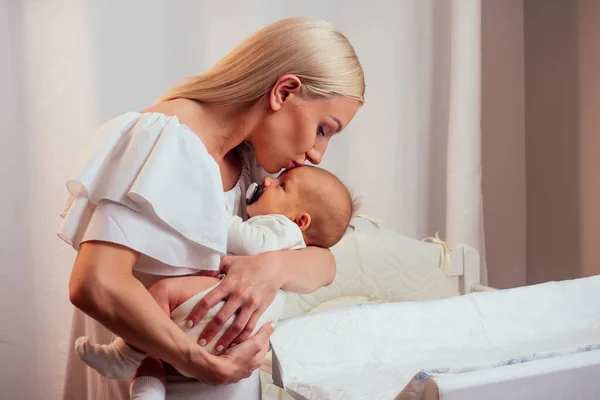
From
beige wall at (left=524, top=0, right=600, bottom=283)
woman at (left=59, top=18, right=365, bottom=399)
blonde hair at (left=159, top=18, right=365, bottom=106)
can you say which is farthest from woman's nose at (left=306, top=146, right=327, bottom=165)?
beige wall at (left=524, top=0, right=600, bottom=283)

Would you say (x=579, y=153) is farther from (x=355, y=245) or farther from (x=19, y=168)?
(x=19, y=168)

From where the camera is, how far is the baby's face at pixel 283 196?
1278 mm

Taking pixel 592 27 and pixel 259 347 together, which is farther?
pixel 592 27

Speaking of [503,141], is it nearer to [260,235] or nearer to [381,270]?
[381,270]

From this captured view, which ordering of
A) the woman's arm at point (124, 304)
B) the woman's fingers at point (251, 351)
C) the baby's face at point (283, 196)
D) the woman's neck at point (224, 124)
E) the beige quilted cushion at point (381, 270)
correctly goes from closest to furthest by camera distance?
the woman's arm at point (124, 304)
the woman's fingers at point (251, 351)
the woman's neck at point (224, 124)
the baby's face at point (283, 196)
the beige quilted cushion at point (381, 270)

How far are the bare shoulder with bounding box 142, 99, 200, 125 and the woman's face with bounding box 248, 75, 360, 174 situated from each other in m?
0.10

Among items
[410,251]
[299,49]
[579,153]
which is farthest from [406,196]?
[299,49]

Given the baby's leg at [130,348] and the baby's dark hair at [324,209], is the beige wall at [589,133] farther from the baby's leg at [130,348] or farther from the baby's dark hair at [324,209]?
the baby's leg at [130,348]

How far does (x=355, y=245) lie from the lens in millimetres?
2111

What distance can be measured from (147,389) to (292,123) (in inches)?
17.9

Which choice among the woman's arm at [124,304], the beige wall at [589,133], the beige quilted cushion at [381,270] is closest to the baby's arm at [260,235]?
the woman's arm at [124,304]

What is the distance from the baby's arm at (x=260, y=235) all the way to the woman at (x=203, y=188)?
0.09ft

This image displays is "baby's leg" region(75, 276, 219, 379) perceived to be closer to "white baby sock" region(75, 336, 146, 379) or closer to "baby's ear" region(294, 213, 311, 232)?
"white baby sock" region(75, 336, 146, 379)

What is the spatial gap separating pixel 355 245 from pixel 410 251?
177 millimetres
